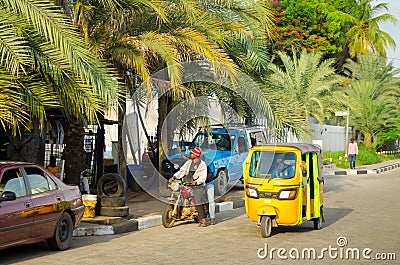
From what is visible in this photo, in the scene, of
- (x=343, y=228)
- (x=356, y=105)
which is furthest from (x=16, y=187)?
(x=356, y=105)

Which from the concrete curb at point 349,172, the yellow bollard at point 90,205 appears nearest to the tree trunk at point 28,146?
the yellow bollard at point 90,205

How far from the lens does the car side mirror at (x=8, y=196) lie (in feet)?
28.9

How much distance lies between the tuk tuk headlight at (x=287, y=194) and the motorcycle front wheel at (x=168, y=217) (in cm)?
259

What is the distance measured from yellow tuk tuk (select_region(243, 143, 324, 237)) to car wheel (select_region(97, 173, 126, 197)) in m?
2.73

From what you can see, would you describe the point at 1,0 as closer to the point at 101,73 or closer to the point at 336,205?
the point at 101,73

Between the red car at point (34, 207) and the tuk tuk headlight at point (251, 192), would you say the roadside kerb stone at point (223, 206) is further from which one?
the red car at point (34, 207)

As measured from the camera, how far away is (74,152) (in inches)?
564

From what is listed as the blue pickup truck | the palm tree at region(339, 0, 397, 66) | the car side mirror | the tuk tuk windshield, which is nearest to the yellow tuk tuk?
the tuk tuk windshield

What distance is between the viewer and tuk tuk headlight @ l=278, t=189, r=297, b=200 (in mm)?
11594

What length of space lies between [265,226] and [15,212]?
469 cm

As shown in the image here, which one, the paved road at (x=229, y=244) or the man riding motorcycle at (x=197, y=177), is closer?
the paved road at (x=229, y=244)

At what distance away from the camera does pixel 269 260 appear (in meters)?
9.40

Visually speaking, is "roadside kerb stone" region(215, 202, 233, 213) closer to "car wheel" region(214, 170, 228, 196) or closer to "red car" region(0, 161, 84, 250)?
"car wheel" region(214, 170, 228, 196)

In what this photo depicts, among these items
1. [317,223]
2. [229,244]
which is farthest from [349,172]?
[229,244]
